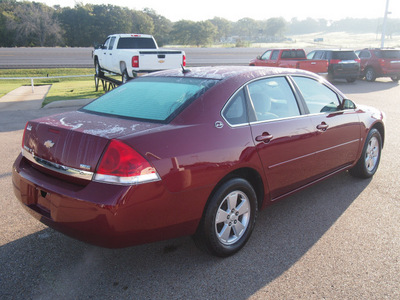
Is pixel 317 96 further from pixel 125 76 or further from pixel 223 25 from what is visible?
pixel 223 25

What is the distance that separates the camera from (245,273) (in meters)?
3.13

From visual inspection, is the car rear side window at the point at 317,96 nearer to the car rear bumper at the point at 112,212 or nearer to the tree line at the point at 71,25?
the car rear bumper at the point at 112,212

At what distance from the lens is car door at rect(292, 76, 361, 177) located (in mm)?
4256

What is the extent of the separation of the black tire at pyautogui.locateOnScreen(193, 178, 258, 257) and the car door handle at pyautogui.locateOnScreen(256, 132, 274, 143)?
1.34 ft

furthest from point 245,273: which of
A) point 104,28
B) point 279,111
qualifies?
point 104,28

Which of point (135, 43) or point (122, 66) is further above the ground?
point (135, 43)

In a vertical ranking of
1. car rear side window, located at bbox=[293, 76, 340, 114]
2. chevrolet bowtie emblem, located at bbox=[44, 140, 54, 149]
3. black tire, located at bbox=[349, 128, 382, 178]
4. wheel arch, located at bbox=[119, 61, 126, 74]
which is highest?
car rear side window, located at bbox=[293, 76, 340, 114]

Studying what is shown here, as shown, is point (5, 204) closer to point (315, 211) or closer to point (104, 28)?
point (315, 211)

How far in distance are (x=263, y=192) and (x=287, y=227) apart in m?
0.58

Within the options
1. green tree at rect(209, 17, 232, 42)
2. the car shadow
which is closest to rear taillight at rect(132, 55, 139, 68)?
the car shadow

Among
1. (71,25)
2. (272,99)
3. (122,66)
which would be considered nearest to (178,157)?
(272,99)

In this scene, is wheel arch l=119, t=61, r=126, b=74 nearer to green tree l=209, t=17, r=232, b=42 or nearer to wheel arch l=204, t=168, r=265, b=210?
wheel arch l=204, t=168, r=265, b=210

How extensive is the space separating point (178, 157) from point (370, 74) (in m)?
20.5

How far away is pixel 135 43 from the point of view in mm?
15945
